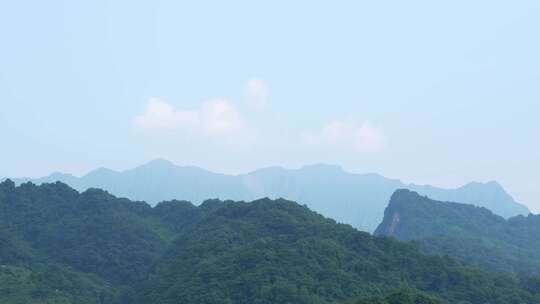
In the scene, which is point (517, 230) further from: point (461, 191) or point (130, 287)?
point (461, 191)

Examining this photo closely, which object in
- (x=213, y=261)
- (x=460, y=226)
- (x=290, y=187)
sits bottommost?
A: (x=213, y=261)

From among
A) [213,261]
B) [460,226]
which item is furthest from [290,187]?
[213,261]

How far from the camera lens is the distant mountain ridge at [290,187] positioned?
170000mm

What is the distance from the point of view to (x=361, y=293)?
3903 cm

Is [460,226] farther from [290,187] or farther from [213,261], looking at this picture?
[290,187]

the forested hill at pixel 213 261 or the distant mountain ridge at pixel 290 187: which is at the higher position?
the distant mountain ridge at pixel 290 187

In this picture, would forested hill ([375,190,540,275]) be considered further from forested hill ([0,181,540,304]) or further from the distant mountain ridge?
the distant mountain ridge

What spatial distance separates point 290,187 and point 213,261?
135 metres

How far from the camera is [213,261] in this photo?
44.6 metres

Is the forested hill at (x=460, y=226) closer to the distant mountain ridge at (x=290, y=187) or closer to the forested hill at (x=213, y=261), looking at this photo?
the forested hill at (x=213, y=261)

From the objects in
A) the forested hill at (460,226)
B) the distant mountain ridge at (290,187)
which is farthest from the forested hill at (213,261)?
the distant mountain ridge at (290,187)

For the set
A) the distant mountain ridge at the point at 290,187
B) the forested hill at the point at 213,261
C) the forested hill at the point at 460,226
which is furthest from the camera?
the distant mountain ridge at the point at 290,187

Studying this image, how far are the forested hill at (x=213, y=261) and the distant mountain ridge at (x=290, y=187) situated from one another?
10484 cm

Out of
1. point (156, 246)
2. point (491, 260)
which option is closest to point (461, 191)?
point (491, 260)
